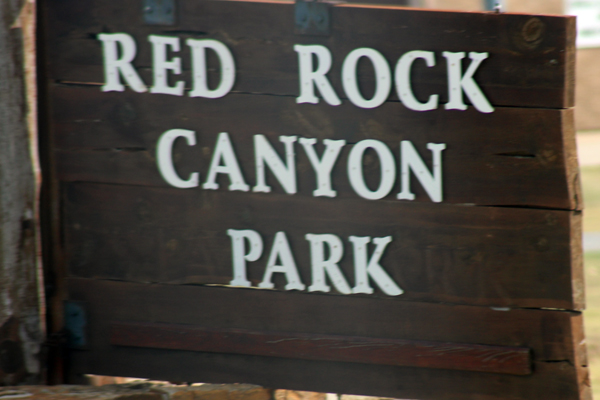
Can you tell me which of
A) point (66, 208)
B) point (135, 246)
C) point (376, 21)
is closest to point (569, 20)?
point (376, 21)

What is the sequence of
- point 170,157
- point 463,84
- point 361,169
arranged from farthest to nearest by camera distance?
point 170,157 → point 361,169 → point 463,84

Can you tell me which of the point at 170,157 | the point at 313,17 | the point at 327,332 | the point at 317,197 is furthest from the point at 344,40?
the point at 327,332

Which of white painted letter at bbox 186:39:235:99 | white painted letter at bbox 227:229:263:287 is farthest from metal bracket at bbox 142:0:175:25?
white painted letter at bbox 227:229:263:287

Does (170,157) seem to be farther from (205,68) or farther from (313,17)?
(313,17)

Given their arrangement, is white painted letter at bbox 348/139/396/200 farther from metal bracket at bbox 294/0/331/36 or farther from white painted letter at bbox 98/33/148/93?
white painted letter at bbox 98/33/148/93

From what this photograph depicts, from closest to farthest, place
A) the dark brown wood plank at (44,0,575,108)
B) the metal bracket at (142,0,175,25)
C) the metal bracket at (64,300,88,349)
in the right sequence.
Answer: the dark brown wood plank at (44,0,575,108) → the metal bracket at (142,0,175,25) → the metal bracket at (64,300,88,349)

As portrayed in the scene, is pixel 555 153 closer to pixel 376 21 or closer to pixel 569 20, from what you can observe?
pixel 569 20

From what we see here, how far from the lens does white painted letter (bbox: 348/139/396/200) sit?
8.11ft

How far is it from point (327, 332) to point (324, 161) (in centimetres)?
64

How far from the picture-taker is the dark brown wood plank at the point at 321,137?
2.37m

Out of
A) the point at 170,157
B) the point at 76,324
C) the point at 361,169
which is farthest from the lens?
the point at 76,324

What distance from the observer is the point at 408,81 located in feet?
7.93

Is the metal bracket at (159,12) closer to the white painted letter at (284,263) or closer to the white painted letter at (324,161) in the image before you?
the white painted letter at (324,161)

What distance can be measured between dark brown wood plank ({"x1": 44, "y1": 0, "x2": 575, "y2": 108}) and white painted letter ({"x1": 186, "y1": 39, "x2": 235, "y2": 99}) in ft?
0.08
